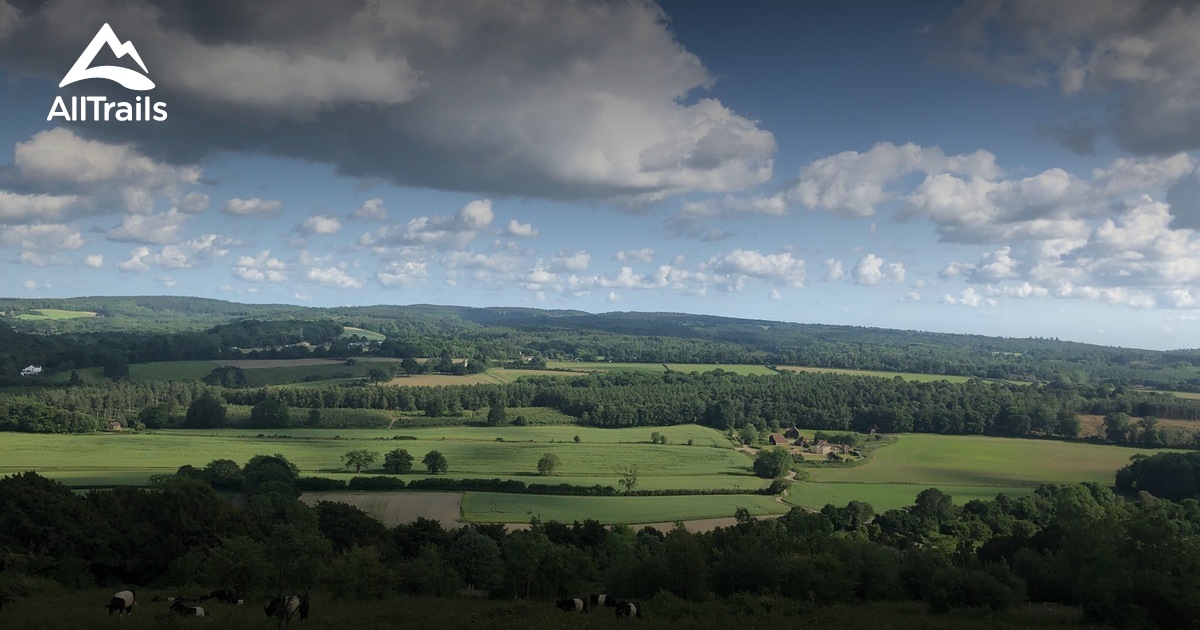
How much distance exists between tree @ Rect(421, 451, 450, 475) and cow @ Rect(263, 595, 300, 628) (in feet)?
162

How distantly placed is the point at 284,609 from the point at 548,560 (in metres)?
14.0

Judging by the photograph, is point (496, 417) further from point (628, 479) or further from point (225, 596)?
point (225, 596)

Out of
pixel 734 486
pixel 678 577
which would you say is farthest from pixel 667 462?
pixel 678 577

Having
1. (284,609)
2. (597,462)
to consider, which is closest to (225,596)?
(284,609)

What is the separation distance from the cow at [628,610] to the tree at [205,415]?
94.5 meters

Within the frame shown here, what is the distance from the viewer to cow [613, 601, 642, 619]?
30391 mm

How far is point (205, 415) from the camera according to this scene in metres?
106

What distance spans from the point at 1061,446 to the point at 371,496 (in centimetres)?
10032

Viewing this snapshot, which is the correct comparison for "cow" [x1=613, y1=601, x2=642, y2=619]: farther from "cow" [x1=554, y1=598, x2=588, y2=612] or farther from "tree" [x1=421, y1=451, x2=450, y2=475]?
"tree" [x1=421, y1=451, x2=450, y2=475]

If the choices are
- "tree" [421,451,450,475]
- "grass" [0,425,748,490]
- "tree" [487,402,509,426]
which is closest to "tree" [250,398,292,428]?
"grass" [0,425,748,490]

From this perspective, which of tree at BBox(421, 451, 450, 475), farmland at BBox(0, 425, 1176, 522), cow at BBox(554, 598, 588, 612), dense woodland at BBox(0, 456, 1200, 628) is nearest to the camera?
cow at BBox(554, 598, 588, 612)

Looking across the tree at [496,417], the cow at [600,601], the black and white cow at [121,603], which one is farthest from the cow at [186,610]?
the tree at [496,417]

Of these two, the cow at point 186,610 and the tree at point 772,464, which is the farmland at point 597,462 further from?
the cow at point 186,610

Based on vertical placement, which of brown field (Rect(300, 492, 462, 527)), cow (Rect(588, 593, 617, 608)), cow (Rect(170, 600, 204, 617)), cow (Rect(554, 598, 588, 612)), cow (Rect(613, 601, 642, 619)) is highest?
cow (Rect(170, 600, 204, 617))
